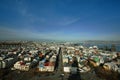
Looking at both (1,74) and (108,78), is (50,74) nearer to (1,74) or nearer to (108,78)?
(1,74)

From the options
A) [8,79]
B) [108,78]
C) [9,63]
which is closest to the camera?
[8,79]

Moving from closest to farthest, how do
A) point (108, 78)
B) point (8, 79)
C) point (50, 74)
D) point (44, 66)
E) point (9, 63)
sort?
point (8, 79), point (108, 78), point (50, 74), point (44, 66), point (9, 63)

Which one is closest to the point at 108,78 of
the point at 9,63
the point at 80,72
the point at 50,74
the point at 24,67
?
the point at 80,72

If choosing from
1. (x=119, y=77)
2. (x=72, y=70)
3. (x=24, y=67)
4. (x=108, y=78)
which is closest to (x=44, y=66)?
(x=24, y=67)

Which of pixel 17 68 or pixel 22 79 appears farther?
pixel 17 68

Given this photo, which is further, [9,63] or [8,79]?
[9,63]

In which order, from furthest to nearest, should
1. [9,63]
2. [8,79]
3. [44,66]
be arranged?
[9,63], [44,66], [8,79]

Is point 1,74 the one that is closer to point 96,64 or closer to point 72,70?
point 72,70

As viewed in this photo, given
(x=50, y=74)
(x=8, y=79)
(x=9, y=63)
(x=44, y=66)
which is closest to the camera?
(x=8, y=79)

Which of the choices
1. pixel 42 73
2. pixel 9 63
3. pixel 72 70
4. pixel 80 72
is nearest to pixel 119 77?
pixel 80 72
